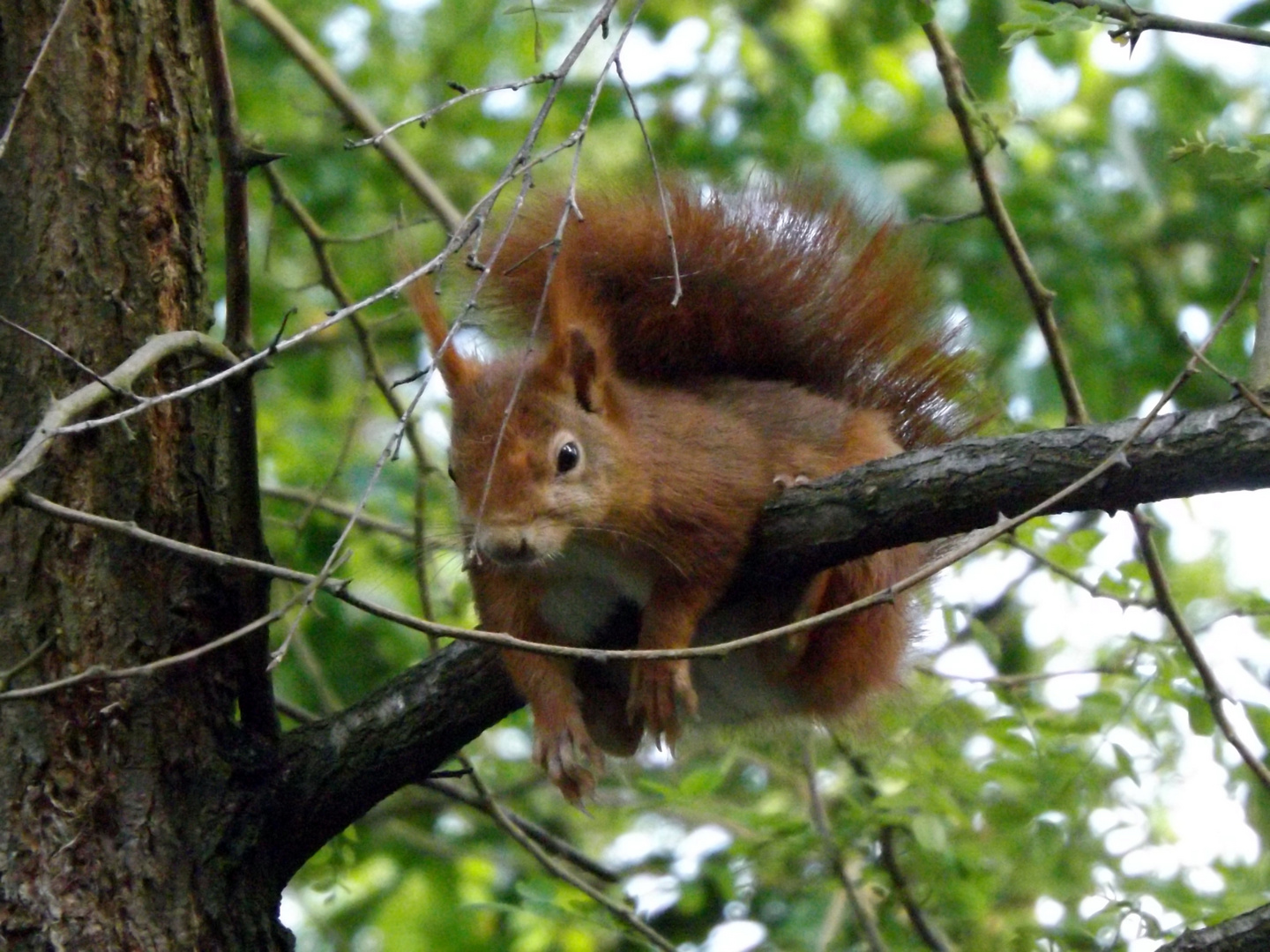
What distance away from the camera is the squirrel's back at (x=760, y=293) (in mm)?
2799

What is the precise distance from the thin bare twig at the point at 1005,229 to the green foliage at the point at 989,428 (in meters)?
0.07

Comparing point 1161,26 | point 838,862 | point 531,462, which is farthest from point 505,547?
point 838,862

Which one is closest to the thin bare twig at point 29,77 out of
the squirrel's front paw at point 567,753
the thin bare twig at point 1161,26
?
the squirrel's front paw at point 567,753

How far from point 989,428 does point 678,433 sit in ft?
2.46

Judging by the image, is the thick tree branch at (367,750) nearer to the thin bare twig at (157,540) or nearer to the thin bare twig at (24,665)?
the thin bare twig at (24,665)

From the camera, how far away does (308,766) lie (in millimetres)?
2203

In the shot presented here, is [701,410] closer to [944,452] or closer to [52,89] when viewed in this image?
[944,452]

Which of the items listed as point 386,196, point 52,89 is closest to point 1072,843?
point 52,89

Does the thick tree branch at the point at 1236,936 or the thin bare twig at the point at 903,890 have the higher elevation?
the thin bare twig at the point at 903,890

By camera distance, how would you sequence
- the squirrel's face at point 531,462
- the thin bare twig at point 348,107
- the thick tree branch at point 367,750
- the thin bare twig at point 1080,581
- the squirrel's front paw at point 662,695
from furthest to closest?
1. the thin bare twig at point 348,107
2. the thin bare twig at point 1080,581
3. the squirrel's front paw at point 662,695
4. the squirrel's face at point 531,462
5. the thick tree branch at point 367,750

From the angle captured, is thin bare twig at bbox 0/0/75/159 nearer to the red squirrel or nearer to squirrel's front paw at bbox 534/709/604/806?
the red squirrel

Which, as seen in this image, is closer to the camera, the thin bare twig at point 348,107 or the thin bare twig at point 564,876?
the thin bare twig at point 564,876

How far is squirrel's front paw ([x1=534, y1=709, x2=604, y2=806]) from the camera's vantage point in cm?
248

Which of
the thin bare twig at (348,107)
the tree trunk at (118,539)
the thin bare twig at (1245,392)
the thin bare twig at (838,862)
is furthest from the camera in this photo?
the thin bare twig at (348,107)
